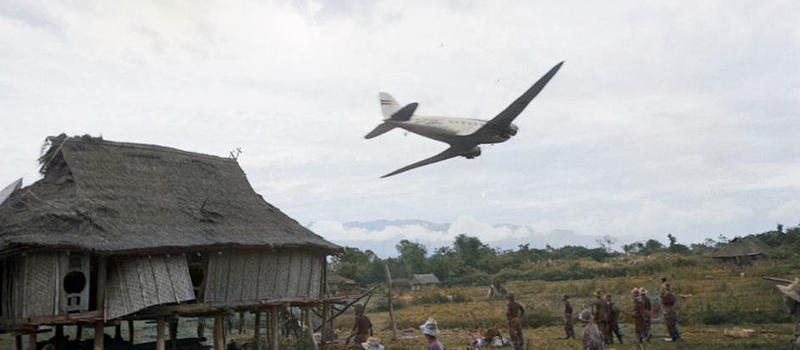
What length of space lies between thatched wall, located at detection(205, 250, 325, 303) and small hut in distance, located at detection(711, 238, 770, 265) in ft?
125

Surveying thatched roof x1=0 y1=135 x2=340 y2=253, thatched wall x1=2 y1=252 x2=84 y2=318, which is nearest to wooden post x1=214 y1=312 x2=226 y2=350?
thatched roof x1=0 y1=135 x2=340 y2=253

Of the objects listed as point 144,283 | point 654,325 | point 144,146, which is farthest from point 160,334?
point 654,325

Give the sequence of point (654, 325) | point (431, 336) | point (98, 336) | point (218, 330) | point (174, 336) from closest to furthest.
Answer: point (431, 336) < point (98, 336) < point (218, 330) < point (174, 336) < point (654, 325)

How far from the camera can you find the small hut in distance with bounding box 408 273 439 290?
182ft

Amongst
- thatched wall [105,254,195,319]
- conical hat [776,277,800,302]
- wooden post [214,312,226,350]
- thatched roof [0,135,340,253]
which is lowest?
wooden post [214,312,226,350]

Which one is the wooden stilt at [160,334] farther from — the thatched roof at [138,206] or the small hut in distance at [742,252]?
the small hut in distance at [742,252]

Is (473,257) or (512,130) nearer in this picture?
(512,130)

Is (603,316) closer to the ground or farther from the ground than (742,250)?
closer to the ground

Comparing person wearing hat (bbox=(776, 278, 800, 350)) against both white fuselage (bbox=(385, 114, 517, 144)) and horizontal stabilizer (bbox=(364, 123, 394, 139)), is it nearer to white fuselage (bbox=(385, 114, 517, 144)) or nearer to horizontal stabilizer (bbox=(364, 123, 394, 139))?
white fuselage (bbox=(385, 114, 517, 144))

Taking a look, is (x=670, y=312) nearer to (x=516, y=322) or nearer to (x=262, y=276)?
(x=516, y=322)

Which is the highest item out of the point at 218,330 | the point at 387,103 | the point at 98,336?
the point at 387,103

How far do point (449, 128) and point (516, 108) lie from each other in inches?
73.8

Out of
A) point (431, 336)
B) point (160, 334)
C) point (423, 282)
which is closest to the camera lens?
point (431, 336)

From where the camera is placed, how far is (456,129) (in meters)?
14.6
